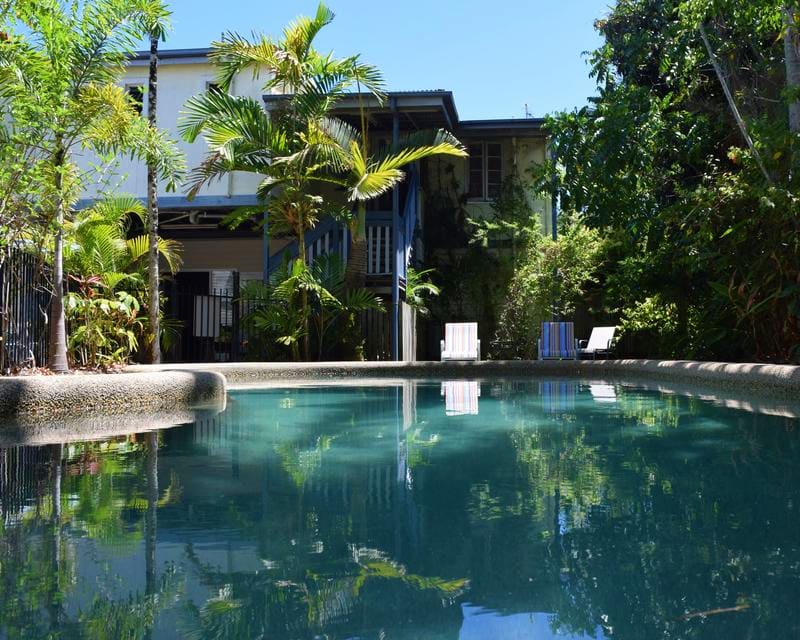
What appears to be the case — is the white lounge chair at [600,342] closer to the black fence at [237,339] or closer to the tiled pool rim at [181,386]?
the tiled pool rim at [181,386]

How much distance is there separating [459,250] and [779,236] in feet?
29.5

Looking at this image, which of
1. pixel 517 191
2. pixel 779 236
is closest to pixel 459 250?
pixel 517 191

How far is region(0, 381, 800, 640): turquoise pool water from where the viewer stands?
176 centimetres

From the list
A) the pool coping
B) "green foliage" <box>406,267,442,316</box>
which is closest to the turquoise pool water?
the pool coping

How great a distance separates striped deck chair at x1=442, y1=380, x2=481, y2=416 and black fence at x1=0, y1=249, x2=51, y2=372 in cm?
427

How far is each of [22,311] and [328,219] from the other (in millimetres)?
6923

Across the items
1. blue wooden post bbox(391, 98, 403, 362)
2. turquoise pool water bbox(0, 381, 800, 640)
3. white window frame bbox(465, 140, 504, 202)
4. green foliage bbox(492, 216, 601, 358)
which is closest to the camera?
turquoise pool water bbox(0, 381, 800, 640)

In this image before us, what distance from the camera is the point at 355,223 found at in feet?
41.9

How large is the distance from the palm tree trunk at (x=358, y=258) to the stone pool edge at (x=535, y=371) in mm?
1857

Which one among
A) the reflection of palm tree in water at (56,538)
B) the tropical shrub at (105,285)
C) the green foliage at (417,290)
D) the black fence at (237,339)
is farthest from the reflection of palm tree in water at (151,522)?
the green foliage at (417,290)

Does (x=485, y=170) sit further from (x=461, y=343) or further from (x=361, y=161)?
(x=361, y=161)

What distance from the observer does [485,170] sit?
1731cm

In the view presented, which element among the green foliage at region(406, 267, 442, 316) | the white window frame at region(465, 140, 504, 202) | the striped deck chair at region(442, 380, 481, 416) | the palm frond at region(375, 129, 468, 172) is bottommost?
the striped deck chair at region(442, 380, 481, 416)

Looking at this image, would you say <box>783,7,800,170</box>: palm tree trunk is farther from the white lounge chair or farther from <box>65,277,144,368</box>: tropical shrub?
<box>65,277,144,368</box>: tropical shrub
